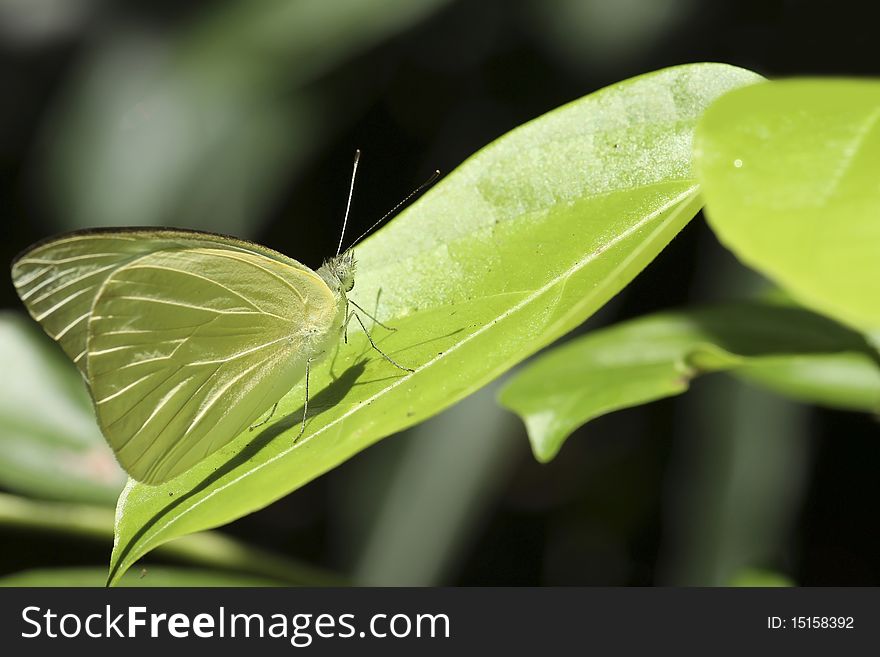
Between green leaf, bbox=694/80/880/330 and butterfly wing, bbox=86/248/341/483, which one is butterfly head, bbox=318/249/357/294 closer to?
butterfly wing, bbox=86/248/341/483

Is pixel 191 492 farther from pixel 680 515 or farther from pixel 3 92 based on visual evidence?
pixel 3 92

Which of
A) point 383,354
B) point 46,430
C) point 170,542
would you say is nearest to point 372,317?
point 383,354

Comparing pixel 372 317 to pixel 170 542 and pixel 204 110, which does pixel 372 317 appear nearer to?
pixel 170 542

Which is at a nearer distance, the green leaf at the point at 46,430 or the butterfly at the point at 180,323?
the butterfly at the point at 180,323

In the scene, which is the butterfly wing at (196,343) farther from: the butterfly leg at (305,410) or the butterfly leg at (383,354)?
the butterfly leg at (383,354)

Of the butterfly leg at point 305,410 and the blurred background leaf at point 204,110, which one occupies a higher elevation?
the blurred background leaf at point 204,110

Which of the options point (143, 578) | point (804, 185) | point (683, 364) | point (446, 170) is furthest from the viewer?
point (446, 170)

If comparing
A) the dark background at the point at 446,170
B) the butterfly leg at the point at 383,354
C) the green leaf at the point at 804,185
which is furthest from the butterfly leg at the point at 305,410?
the dark background at the point at 446,170

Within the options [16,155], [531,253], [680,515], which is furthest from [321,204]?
[531,253]
